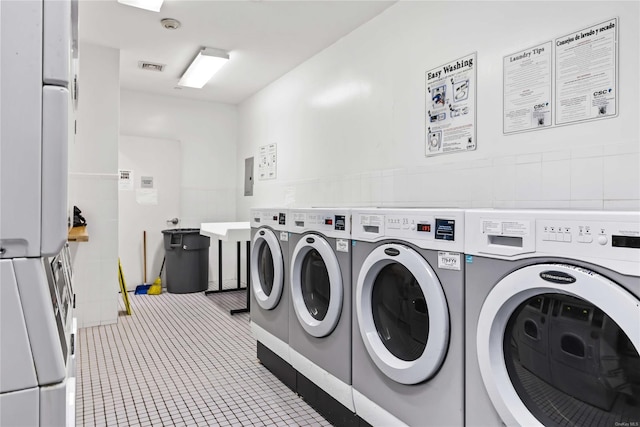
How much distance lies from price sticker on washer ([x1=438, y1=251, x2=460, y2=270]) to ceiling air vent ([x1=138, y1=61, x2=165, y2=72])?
153 inches

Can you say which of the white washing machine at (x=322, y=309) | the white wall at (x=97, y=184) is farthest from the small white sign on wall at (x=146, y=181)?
the white washing machine at (x=322, y=309)

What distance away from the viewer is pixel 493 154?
221cm

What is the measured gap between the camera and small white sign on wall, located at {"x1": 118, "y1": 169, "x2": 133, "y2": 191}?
5.02 meters

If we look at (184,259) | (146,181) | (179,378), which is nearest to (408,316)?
(179,378)

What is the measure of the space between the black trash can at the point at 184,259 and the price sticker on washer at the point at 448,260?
3.93 meters

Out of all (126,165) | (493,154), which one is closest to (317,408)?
(493,154)

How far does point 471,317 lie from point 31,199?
127 centimetres

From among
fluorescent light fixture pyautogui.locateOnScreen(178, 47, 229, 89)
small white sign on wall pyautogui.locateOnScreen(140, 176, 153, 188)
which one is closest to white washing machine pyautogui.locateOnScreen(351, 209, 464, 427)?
fluorescent light fixture pyautogui.locateOnScreen(178, 47, 229, 89)

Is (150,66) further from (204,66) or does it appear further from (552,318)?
(552,318)

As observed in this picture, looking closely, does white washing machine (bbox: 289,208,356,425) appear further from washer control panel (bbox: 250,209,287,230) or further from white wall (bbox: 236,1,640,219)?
white wall (bbox: 236,1,640,219)

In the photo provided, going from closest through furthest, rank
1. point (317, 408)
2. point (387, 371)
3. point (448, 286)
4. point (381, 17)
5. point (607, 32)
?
1. point (448, 286)
2. point (387, 371)
3. point (607, 32)
4. point (317, 408)
5. point (381, 17)

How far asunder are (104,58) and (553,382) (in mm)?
4175

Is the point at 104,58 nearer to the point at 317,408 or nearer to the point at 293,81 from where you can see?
the point at 293,81

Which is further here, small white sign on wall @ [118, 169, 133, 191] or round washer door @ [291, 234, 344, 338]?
small white sign on wall @ [118, 169, 133, 191]
